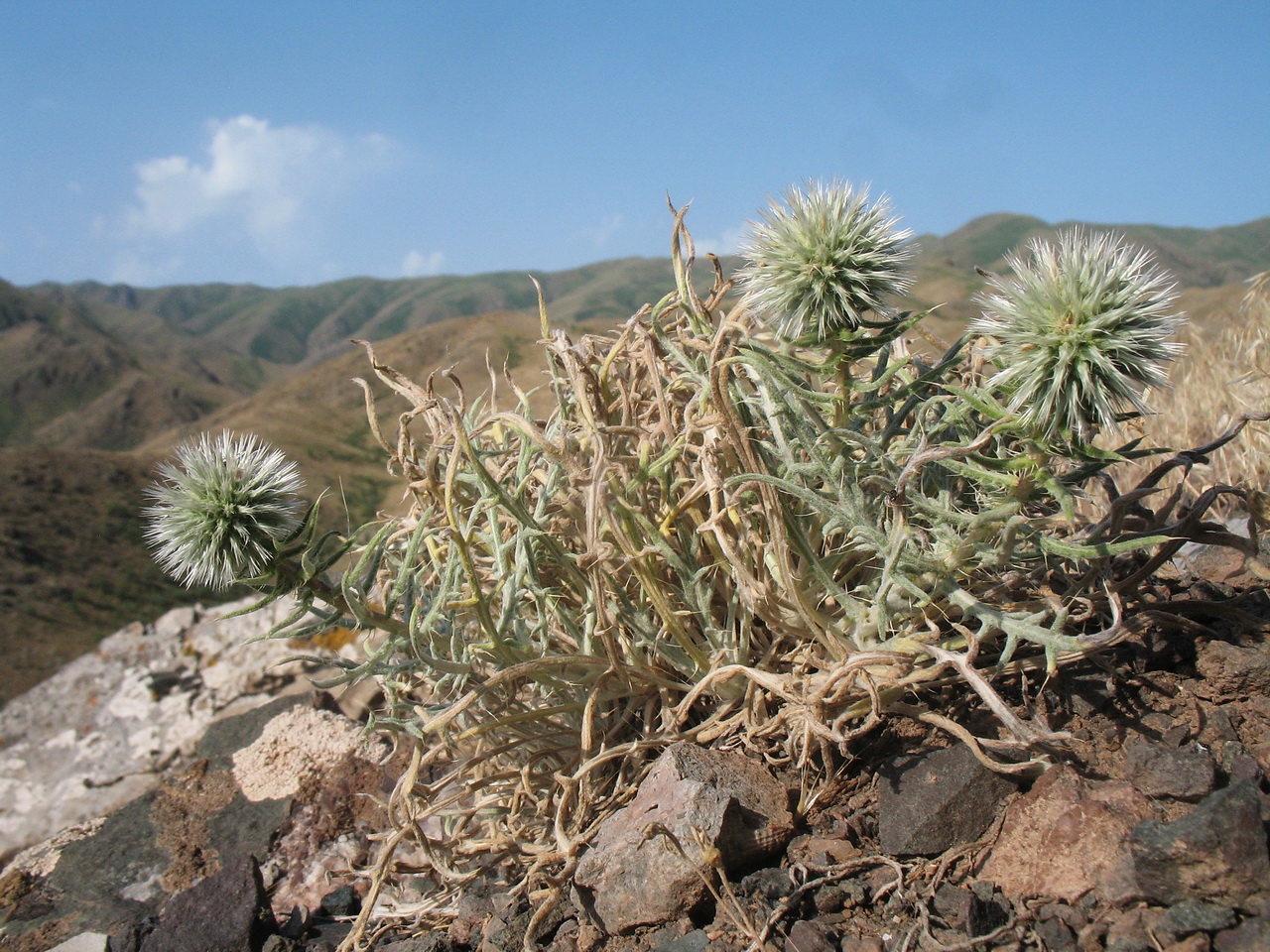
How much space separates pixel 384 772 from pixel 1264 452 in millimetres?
3675

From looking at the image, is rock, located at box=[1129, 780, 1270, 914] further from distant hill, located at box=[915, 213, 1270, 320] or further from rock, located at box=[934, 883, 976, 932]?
distant hill, located at box=[915, 213, 1270, 320]

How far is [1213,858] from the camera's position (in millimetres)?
1482

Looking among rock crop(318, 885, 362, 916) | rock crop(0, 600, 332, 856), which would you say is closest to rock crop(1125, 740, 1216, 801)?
rock crop(318, 885, 362, 916)

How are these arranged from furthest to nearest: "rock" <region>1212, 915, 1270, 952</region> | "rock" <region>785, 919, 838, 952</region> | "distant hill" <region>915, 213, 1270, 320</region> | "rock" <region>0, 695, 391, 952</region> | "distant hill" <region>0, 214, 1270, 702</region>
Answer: "distant hill" <region>915, 213, 1270, 320</region> < "distant hill" <region>0, 214, 1270, 702</region> < "rock" <region>0, 695, 391, 952</region> < "rock" <region>785, 919, 838, 952</region> < "rock" <region>1212, 915, 1270, 952</region>

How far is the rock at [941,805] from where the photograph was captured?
179 cm

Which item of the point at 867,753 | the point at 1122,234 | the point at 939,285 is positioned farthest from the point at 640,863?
the point at 939,285

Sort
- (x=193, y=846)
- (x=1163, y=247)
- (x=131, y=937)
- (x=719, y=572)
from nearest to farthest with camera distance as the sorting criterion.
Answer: (x=719, y=572) < (x=131, y=937) < (x=193, y=846) < (x=1163, y=247)

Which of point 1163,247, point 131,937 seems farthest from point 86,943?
point 1163,247

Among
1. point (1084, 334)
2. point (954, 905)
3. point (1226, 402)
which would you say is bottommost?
point (954, 905)

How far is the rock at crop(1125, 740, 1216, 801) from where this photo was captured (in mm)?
1652

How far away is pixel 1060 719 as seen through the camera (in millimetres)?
1959

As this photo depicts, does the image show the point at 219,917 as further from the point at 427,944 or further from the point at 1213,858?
the point at 1213,858

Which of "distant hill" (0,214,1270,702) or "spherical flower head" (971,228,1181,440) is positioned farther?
"distant hill" (0,214,1270,702)

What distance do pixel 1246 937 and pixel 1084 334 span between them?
1076 mm
